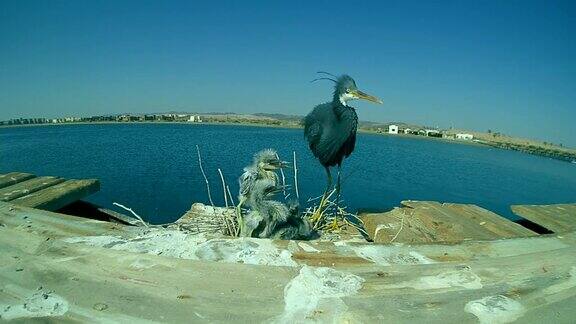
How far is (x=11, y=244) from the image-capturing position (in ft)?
5.17

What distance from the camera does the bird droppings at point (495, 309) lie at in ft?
4.16

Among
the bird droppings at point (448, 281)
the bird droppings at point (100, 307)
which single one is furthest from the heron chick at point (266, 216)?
the bird droppings at point (100, 307)

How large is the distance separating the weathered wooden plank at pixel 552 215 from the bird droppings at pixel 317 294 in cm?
355

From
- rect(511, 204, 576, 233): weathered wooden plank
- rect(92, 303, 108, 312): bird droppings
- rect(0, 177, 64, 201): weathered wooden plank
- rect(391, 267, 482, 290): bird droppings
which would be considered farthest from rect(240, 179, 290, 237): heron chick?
rect(511, 204, 576, 233): weathered wooden plank

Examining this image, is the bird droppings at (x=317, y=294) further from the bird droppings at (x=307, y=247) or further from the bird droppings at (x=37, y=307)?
the bird droppings at (x=37, y=307)

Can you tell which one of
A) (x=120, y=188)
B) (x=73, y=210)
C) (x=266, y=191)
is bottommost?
(x=120, y=188)

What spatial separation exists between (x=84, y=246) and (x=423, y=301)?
138 centimetres

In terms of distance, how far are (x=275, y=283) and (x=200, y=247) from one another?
427 mm

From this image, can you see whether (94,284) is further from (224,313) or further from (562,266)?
(562,266)

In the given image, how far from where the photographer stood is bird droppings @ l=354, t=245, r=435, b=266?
1.65 metres

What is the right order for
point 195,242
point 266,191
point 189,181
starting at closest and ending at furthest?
point 195,242
point 266,191
point 189,181

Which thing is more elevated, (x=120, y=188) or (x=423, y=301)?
(x=423, y=301)

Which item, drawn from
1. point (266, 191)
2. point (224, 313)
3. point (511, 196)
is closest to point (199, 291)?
point (224, 313)

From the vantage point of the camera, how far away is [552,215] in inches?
171
